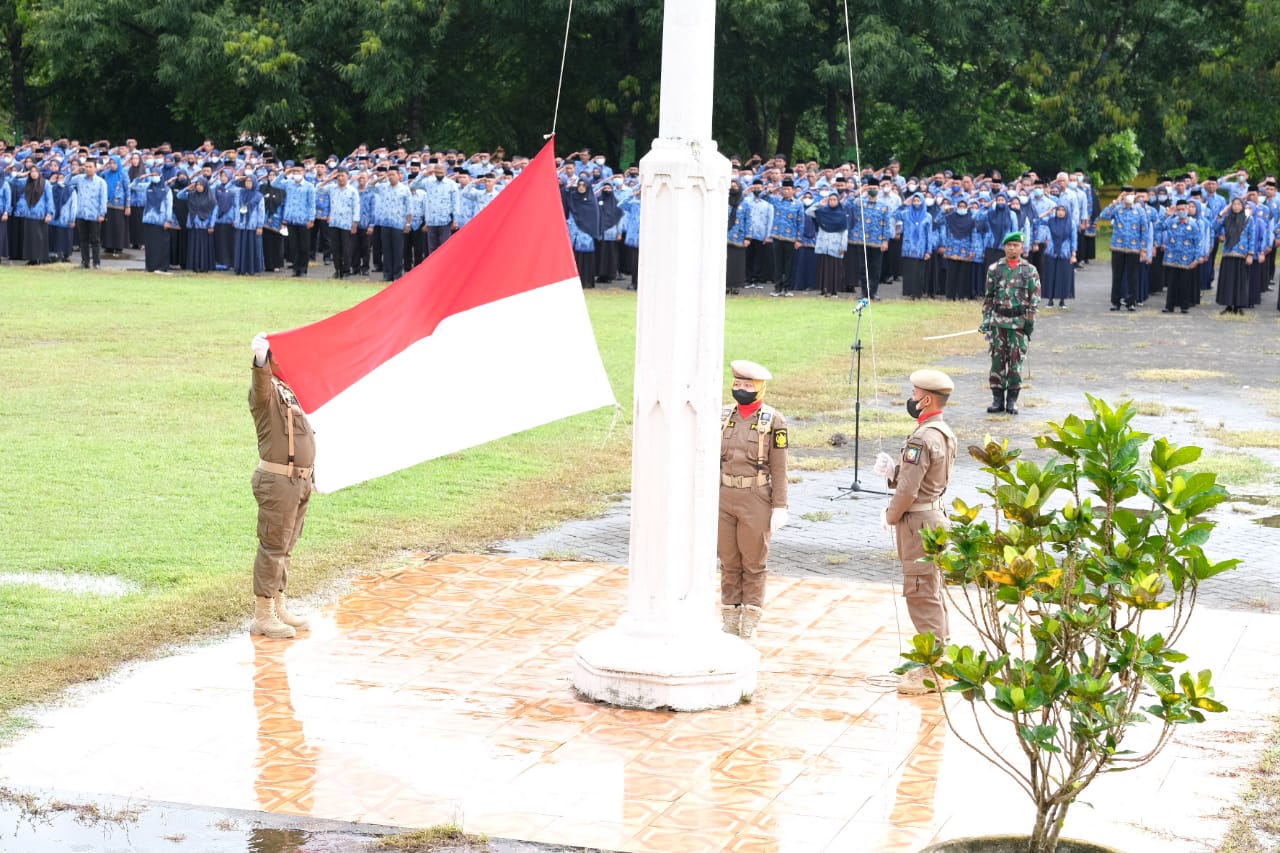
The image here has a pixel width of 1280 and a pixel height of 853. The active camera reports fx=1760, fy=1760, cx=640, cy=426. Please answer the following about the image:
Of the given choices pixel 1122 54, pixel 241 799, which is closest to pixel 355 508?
Result: pixel 241 799

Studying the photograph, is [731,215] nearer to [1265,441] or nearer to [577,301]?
[1265,441]

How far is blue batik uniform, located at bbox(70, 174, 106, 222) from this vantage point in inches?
1217

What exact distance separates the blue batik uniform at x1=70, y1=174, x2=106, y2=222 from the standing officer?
80.2 ft

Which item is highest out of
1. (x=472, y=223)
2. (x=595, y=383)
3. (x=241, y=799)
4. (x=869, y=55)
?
(x=869, y=55)

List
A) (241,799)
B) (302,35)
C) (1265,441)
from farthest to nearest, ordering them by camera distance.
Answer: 1. (302,35)
2. (1265,441)
3. (241,799)

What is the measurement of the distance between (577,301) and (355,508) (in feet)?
14.2

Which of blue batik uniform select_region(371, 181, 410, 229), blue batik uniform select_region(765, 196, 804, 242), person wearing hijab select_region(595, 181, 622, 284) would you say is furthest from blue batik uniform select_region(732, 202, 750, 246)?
blue batik uniform select_region(371, 181, 410, 229)

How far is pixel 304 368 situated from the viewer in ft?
32.0

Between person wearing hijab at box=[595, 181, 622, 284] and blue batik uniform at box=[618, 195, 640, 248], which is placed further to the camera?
person wearing hijab at box=[595, 181, 622, 284]

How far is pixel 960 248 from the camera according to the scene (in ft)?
96.2

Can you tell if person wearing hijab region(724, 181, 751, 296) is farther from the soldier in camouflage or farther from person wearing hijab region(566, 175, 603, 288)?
the soldier in camouflage

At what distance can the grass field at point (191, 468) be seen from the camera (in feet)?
34.1

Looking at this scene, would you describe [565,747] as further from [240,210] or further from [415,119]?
A: [415,119]

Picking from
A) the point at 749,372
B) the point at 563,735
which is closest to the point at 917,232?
the point at 749,372
